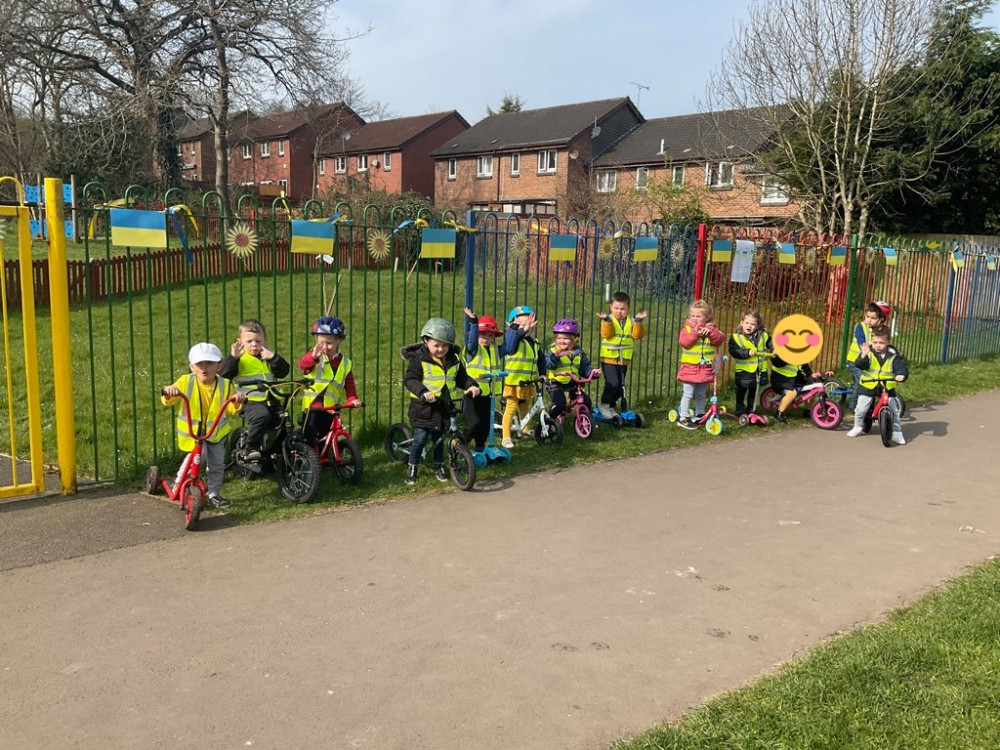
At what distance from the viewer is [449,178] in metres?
48.1

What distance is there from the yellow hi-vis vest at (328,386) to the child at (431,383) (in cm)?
49

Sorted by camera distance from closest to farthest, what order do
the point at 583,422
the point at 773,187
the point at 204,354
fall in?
the point at 204,354, the point at 583,422, the point at 773,187

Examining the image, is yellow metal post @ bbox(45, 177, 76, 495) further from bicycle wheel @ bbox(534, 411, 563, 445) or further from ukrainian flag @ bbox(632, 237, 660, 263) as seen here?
ukrainian flag @ bbox(632, 237, 660, 263)

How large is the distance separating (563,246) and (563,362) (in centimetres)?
116

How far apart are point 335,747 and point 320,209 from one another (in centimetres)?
444

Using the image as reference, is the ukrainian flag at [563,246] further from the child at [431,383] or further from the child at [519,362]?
the child at [431,383]

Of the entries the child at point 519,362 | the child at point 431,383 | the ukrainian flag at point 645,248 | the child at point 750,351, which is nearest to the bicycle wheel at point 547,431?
the child at point 519,362

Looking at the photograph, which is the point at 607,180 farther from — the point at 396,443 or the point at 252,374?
the point at 252,374

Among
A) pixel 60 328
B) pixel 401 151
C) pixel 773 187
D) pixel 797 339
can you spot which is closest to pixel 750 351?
pixel 797 339

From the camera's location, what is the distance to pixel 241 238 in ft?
19.2

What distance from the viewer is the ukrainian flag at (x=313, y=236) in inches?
237

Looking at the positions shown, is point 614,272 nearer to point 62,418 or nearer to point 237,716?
point 62,418

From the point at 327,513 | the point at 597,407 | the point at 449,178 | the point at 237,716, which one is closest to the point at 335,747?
the point at 237,716

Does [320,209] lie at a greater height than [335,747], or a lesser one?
greater
